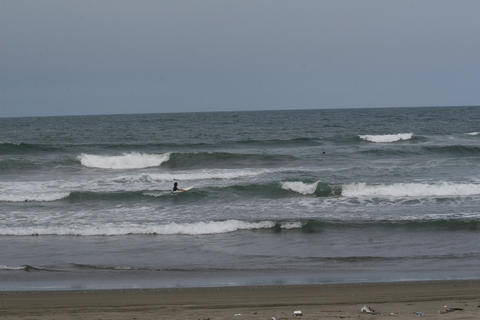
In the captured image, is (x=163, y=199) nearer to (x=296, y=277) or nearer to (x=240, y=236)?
(x=240, y=236)

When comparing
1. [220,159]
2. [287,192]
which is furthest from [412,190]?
[220,159]

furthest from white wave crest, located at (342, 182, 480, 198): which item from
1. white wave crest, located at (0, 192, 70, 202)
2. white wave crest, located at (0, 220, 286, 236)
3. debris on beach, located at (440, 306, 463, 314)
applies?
debris on beach, located at (440, 306, 463, 314)

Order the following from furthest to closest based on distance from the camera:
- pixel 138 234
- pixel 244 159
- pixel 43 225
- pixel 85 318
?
pixel 244 159 → pixel 43 225 → pixel 138 234 → pixel 85 318

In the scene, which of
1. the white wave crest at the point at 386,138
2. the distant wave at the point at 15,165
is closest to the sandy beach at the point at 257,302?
the distant wave at the point at 15,165

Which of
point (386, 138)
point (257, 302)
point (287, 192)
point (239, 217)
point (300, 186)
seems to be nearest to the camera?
point (257, 302)

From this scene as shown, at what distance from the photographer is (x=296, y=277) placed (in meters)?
11.8

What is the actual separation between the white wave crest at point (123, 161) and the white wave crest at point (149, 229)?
15.8 metres

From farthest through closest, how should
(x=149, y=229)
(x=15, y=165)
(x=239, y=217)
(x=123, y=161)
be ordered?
(x=123, y=161) → (x=15, y=165) → (x=239, y=217) → (x=149, y=229)

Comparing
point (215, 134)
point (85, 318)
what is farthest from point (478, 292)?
point (215, 134)

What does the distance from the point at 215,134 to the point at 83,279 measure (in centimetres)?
4035

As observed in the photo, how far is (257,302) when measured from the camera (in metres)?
9.68

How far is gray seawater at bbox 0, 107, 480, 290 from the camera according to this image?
12477mm

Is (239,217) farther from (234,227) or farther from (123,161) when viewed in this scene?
(123,161)

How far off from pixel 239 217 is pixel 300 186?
561 cm
